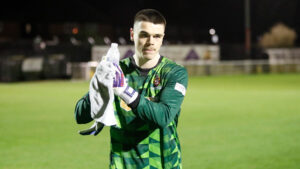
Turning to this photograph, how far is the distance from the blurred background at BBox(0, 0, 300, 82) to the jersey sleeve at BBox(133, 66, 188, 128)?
82.2ft

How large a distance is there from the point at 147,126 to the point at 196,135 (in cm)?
695

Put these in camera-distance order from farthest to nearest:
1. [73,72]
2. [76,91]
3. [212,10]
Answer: [212,10]
[73,72]
[76,91]

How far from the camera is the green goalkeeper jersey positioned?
3.80 meters

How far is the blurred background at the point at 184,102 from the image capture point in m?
8.71

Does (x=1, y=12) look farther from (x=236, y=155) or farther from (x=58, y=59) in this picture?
(x=236, y=155)

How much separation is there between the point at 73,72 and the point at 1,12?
3439 cm

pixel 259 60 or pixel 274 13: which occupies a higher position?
pixel 274 13

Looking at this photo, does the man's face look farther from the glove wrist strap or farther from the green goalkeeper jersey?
the glove wrist strap

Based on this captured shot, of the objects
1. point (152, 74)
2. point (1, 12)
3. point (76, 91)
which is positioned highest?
point (1, 12)

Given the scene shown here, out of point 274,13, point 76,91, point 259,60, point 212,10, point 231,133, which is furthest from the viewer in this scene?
point 212,10

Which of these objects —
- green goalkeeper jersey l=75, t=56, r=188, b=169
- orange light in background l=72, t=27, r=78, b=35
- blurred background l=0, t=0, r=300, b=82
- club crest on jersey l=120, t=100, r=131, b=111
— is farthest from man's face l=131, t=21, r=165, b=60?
orange light in background l=72, t=27, r=78, b=35

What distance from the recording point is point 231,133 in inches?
430

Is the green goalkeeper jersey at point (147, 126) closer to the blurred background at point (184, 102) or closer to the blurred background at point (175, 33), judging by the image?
the blurred background at point (184, 102)

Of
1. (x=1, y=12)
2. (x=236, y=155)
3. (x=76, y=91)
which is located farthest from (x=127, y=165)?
(x=1, y=12)
